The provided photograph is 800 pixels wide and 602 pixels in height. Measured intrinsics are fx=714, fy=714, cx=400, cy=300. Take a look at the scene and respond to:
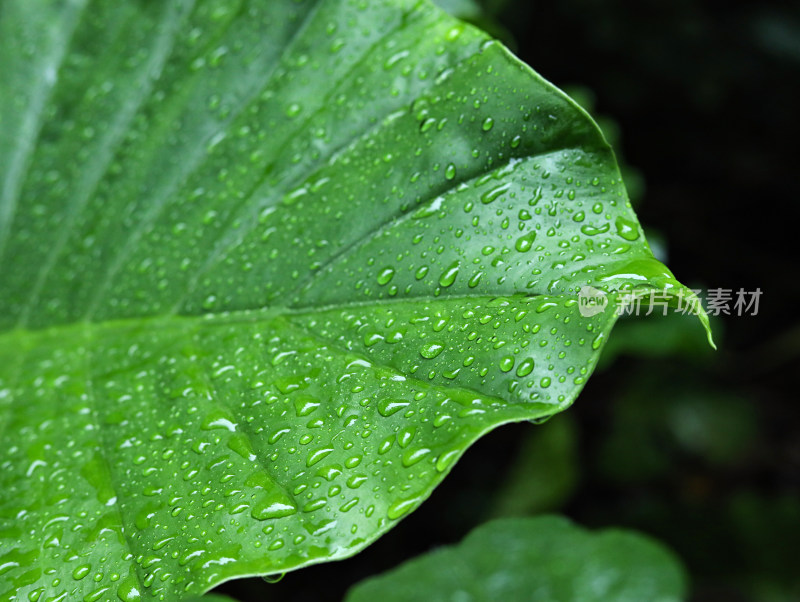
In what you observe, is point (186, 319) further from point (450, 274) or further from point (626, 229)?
point (626, 229)

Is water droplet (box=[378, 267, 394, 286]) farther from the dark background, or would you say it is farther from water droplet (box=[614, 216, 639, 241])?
the dark background

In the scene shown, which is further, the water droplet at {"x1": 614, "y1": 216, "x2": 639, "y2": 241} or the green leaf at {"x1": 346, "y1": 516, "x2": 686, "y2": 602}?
the green leaf at {"x1": 346, "y1": 516, "x2": 686, "y2": 602}

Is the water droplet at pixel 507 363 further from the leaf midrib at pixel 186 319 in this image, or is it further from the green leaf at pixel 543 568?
the green leaf at pixel 543 568

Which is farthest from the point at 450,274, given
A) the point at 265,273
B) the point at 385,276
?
the point at 265,273

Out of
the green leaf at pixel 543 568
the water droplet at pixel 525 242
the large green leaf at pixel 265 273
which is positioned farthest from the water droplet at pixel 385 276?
the green leaf at pixel 543 568

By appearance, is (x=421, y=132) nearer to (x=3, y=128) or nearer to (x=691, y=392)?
(x=3, y=128)

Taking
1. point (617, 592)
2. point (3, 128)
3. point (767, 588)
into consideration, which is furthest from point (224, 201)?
point (767, 588)

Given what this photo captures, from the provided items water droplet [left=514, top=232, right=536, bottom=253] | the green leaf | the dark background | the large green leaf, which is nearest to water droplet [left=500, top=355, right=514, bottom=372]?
the large green leaf
